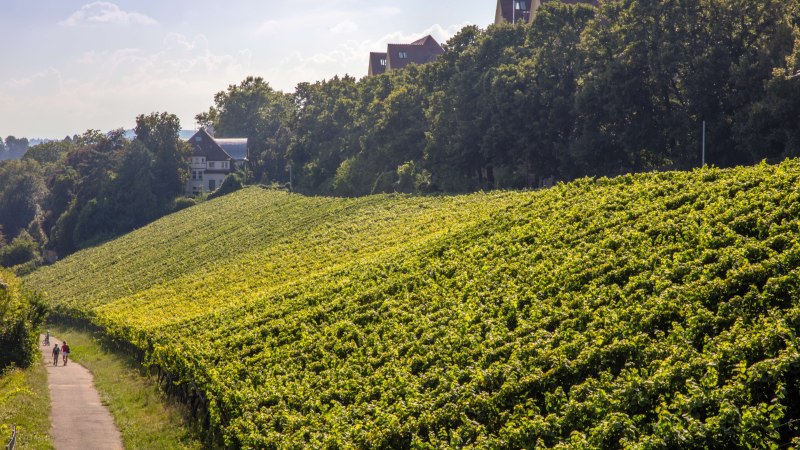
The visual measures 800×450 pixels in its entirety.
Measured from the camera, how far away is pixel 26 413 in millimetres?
25844

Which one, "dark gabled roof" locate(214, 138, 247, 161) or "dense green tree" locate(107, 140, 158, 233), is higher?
"dark gabled roof" locate(214, 138, 247, 161)

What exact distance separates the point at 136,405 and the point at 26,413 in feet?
12.7

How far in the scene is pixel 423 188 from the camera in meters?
61.1

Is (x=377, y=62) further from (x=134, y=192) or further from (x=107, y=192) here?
(x=107, y=192)

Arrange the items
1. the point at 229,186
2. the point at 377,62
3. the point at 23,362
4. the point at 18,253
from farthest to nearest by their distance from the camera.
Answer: the point at 377,62 < the point at 229,186 < the point at 18,253 < the point at 23,362

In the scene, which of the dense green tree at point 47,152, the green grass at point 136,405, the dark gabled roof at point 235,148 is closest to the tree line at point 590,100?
the green grass at point 136,405

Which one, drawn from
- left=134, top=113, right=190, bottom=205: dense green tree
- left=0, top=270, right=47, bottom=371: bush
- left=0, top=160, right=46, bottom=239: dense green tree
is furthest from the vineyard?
left=0, top=160, right=46, bottom=239: dense green tree

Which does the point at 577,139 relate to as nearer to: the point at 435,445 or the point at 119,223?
the point at 435,445

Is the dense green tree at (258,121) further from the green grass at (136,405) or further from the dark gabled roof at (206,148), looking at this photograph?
the green grass at (136,405)

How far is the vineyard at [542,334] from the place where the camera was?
12.1 metres

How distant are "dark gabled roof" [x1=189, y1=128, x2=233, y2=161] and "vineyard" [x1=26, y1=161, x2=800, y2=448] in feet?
252

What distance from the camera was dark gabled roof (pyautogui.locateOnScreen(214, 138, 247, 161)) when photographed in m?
114

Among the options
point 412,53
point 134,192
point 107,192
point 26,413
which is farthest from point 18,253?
point 26,413

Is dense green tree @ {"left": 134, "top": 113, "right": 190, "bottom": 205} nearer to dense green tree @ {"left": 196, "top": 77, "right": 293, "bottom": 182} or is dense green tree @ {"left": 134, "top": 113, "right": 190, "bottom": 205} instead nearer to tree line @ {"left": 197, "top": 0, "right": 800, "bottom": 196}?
dense green tree @ {"left": 196, "top": 77, "right": 293, "bottom": 182}
